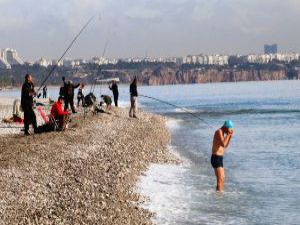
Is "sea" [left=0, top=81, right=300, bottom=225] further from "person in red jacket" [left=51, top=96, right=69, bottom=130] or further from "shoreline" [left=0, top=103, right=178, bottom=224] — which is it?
"person in red jacket" [left=51, top=96, right=69, bottom=130]

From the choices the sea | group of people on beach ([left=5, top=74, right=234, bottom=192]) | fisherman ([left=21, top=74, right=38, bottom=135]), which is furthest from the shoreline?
fisherman ([left=21, top=74, right=38, bottom=135])

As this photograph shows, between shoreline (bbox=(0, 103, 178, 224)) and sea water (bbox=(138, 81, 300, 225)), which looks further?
sea water (bbox=(138, 81, 300, 225))

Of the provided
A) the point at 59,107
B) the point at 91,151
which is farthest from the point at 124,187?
the point at 59,107

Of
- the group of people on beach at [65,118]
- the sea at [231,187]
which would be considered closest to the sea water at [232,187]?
the sea at [231,187]

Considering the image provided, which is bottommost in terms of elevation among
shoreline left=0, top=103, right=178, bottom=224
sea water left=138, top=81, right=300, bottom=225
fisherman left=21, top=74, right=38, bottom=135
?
sea water left=138, top=81, right=300, bottom=225

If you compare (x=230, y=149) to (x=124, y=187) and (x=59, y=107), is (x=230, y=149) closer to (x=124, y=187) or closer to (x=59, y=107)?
(x=59, y=107)

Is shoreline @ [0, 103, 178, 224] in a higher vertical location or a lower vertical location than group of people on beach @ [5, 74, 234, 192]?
lower

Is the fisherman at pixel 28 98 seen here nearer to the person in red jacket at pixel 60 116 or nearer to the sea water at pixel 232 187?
the person in red jacket at pixel 60 116

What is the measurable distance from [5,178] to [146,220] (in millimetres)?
2812

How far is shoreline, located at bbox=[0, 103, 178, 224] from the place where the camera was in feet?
27.9

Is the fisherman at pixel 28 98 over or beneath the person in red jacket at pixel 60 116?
over

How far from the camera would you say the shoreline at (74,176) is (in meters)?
8.50

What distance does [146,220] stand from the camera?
Result: 925 cm

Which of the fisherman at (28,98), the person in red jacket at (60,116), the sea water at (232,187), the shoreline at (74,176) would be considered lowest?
the sea water at (232,187)
